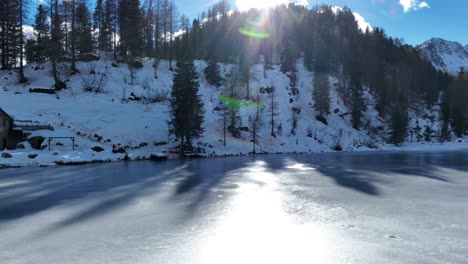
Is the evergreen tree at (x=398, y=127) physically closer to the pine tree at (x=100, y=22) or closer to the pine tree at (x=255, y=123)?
the pine tree at (x=255, y=123)

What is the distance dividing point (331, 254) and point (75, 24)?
68.4 metres

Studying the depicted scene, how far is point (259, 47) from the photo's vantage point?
103875 millimetres

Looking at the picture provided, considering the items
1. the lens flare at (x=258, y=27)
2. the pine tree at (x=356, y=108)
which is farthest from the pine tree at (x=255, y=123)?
the lens flare at (x=258, y=27)

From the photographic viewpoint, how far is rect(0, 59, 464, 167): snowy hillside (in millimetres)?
35781

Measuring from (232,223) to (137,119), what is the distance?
3914cm

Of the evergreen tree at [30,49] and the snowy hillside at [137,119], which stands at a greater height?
the evergreen tree at [30,49]

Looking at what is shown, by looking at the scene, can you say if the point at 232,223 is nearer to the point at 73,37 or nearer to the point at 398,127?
the point at 73,37

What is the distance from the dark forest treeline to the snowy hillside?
290 cm

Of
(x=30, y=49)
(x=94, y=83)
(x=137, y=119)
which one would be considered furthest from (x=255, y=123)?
(x=30, y=49)

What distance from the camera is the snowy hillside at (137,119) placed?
35.8 metres

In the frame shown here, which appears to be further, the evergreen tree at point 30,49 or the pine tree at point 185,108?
the evergreen tree at point 30,49

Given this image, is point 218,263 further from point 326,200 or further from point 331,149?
point 331,149

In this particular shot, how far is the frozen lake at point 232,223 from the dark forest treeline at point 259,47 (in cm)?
2788

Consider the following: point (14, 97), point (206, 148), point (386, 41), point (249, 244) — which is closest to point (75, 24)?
point (14, 97)
